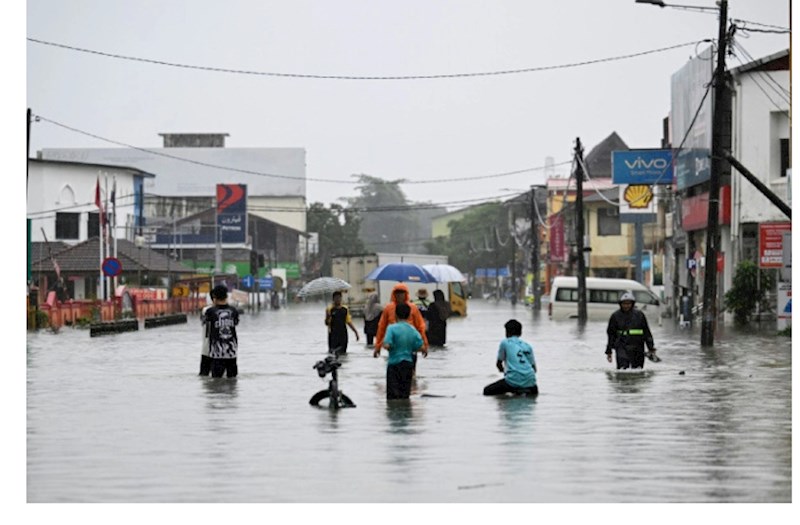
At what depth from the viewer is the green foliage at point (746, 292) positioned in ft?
168

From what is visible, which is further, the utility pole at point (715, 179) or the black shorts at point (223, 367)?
the utility pole at point (715, 179)

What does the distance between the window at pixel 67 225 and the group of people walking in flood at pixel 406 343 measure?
76.5 metres

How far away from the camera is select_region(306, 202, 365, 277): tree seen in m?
169

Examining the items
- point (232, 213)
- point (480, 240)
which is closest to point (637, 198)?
point (232, 213)

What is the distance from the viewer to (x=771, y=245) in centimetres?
3753

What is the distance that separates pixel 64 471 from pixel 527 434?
4.72 meters

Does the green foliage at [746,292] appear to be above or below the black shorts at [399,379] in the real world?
above

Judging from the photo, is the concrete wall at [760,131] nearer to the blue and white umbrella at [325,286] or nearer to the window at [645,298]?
the window at [645,298]

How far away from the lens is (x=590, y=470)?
518 inches

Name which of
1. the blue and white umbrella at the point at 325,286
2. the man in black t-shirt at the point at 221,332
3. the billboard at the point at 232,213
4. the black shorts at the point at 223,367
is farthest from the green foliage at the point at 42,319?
the billboard at the point at 232,213

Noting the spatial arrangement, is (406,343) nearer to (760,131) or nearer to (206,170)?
(760,131)

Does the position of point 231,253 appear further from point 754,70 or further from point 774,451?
point 774,451

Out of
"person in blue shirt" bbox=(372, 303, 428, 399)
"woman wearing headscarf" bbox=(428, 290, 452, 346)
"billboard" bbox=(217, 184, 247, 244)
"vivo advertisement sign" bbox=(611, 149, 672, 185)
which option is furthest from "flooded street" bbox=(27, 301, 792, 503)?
"billboard" bbox=(217, 184, 247, 244)
